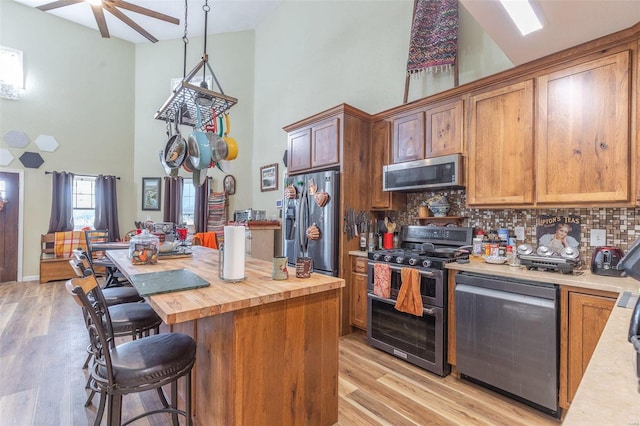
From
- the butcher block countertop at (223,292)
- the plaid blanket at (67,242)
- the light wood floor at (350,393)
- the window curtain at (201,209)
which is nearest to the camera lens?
Answer: the butcher block countertop at (223,292)

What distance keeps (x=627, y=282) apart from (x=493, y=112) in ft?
4.79

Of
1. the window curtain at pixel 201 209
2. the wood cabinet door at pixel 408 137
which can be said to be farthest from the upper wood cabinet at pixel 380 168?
the window curtain at pixel 201 209

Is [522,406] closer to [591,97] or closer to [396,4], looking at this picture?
[591,97]

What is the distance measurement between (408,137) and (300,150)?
54.8 inches

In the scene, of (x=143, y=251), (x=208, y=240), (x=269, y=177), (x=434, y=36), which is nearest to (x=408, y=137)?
(x=434, y=36)

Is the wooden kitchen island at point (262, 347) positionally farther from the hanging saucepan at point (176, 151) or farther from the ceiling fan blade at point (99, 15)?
the ceiling fan blade at point (99, 15)

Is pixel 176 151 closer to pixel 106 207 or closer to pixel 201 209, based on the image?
pixel 201 209

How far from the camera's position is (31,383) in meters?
2.26

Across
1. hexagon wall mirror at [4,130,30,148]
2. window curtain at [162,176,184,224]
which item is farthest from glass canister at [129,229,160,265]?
hexagon wall mirror at [4,130,30,148]

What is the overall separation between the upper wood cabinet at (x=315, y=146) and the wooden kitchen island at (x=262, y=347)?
1.88 metres

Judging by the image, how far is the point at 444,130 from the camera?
2.79 meters

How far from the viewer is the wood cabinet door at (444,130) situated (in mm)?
2689

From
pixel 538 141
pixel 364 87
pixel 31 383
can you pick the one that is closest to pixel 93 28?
pixel 364 87

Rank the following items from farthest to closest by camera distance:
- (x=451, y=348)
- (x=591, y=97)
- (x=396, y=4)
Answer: (x=396, y=4), (x=451, y=348), (x=591, y=97)
